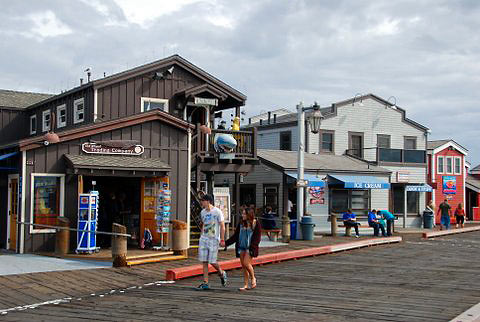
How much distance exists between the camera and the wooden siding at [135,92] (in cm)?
2242

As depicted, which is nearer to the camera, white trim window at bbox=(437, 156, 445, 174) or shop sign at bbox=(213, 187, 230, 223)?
shop sign at bbox=(213, 187, 230, 223)

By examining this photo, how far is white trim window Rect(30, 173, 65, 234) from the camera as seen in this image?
16.4 meters

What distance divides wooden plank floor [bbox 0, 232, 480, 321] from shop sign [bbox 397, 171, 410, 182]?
19891 millimetres

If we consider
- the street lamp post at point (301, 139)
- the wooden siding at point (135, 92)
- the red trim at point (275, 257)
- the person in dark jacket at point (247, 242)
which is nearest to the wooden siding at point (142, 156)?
the red trim at point (275, 257)

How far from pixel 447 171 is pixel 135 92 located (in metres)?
25.9

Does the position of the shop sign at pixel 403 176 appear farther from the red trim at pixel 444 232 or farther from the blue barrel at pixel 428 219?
the red trim at pixel 444 232

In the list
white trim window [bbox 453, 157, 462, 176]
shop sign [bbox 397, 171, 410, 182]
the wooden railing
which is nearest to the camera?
the wooden railing

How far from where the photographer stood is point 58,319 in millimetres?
8711

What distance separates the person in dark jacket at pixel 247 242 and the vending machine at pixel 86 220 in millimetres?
5686

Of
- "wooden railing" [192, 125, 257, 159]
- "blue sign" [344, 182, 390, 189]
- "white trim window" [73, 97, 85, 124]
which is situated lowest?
"blue sign" [344, 182, 390, 189]

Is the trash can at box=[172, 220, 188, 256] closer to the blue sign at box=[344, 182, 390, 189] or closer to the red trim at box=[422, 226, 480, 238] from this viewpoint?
the red trim at box=[422, 226, 480, 238]

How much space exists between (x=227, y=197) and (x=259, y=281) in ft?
27.7

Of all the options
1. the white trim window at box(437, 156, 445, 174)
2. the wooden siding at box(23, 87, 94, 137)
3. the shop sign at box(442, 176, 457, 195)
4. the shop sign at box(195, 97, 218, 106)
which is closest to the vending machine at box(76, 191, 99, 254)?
the wooden siding at box(23, 87, 94, 137)

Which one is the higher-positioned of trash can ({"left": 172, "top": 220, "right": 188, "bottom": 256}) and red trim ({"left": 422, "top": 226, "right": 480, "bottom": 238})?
trash can ({"left": 172, "top": 220, "right": 188, "bottom": 256})
